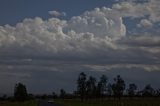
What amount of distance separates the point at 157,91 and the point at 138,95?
13387 millimetres

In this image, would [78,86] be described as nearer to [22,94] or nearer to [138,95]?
[22,94]

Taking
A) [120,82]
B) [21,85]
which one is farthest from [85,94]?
[21,85]

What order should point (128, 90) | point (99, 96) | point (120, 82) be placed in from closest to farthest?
point (120, 82), point (99, 96), point (128, 90)

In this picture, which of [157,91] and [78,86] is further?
[157,91]

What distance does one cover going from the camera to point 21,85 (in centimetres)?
15862

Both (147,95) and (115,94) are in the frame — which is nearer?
(115,94)

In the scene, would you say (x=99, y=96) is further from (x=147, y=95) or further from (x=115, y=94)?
(x=147, y=95)

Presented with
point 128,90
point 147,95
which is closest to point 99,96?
point 128,90

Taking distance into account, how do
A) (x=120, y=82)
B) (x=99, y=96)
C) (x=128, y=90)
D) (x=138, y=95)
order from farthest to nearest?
1. (x=138, y=95)
2. (x=128, y=90)
3. (x=99, y=96)
4. (x=120, y=82)

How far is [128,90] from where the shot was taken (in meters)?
183

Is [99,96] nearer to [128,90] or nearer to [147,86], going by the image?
[128,90]

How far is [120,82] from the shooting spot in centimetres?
15412

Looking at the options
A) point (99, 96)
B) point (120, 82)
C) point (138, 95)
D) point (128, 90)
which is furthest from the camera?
point (138, 95)

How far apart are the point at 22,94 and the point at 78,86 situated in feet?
74.8
